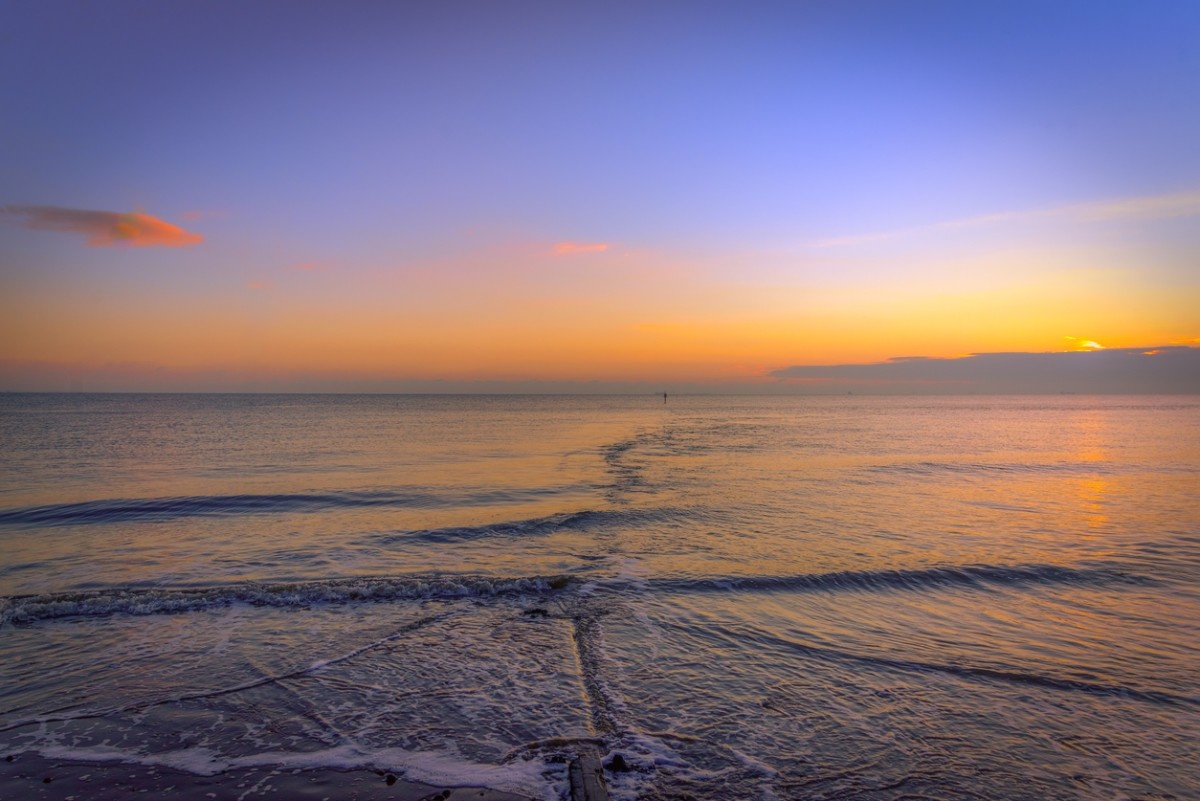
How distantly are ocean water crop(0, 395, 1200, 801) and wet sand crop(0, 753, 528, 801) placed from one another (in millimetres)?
207

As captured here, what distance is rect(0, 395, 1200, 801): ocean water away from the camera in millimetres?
6543

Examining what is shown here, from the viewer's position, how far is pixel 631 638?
32.8 feet

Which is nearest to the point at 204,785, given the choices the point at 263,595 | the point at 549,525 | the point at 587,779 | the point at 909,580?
the point at 587,779

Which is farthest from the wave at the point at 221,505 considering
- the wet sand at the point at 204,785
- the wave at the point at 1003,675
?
the wet sand at the point at 204,785

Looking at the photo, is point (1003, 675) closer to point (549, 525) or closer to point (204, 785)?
point (204, 785)

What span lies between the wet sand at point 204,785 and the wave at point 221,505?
16.6 m

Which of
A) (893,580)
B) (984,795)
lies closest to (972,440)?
(893,580)

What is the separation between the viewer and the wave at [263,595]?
37.5 feet

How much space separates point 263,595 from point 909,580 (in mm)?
13225

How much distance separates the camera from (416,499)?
24156mm

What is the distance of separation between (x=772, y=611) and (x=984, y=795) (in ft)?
17.9

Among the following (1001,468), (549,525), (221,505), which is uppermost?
(221,505)

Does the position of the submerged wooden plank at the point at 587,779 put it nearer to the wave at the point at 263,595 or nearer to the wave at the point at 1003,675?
the wave at the point at 1003,675

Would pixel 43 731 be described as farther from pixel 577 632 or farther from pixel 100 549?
pixel 100 549
